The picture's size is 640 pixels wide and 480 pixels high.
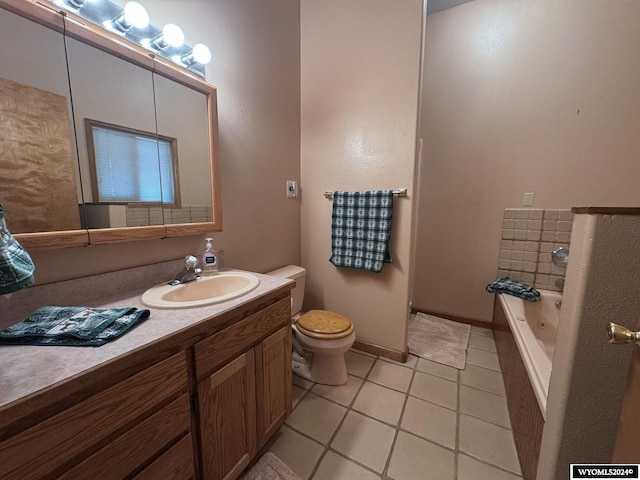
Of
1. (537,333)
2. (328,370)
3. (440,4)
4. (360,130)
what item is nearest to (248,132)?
(360,130)

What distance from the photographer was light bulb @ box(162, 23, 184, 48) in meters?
1.10

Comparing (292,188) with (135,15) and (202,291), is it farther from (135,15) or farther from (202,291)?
(135,15)

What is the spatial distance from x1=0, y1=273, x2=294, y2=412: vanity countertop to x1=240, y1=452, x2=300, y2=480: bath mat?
0.78m

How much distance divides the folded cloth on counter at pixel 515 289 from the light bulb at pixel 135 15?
2738mm

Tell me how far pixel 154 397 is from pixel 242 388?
369 mm

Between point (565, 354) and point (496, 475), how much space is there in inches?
32.0

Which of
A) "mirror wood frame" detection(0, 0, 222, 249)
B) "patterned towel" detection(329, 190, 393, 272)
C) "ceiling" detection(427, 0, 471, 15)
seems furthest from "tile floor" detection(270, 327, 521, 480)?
"ceiling" detection(427, 0, 471, 15)

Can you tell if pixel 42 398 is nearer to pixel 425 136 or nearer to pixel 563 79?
pixel 425 136

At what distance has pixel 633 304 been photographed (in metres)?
0.65

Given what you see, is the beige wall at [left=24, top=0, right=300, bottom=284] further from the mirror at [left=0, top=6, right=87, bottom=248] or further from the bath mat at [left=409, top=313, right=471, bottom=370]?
the bath mat at [left=409, top=313, right=471, bottom=370]

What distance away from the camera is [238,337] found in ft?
3.15

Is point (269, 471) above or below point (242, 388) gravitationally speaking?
below

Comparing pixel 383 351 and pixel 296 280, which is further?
pixel 383 351

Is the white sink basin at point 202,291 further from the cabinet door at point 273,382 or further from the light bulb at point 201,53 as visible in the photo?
the light bulb at point 201,53
